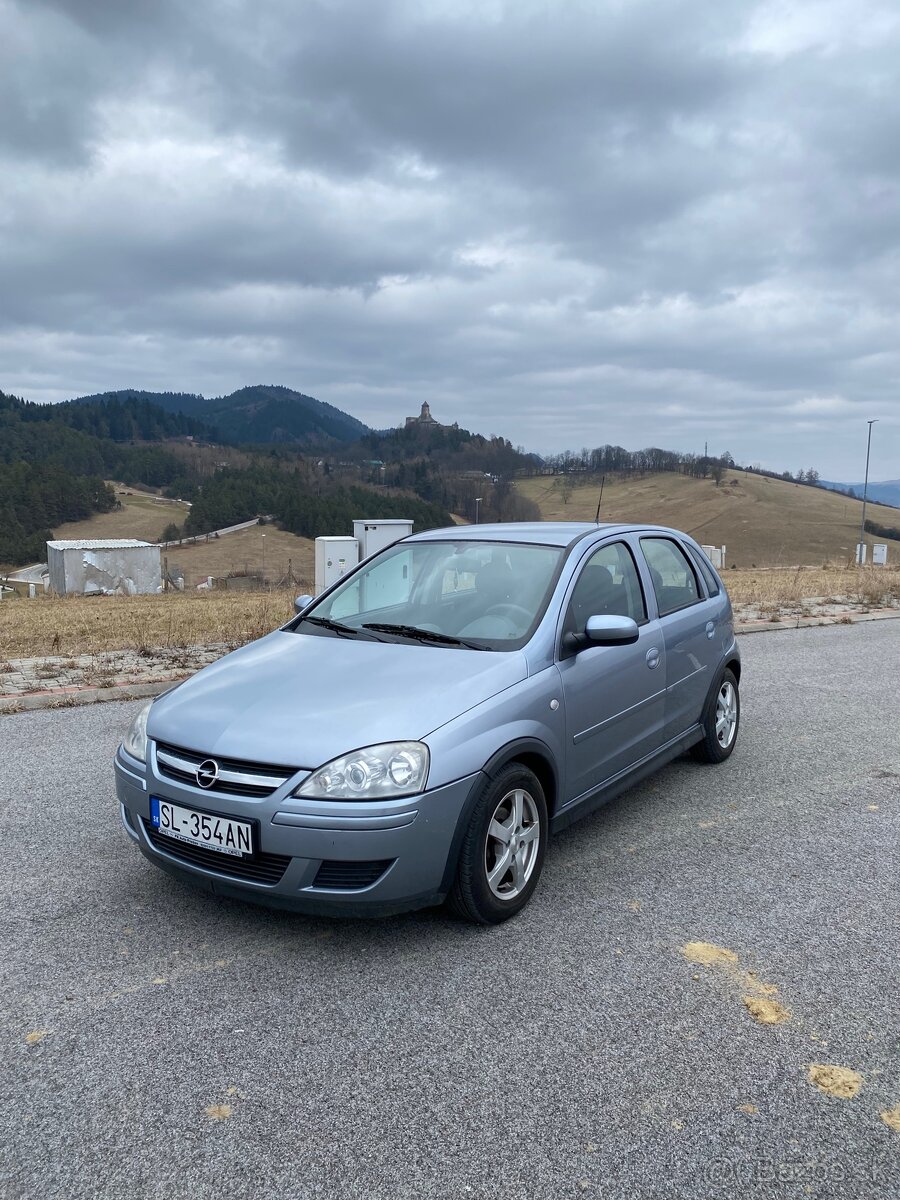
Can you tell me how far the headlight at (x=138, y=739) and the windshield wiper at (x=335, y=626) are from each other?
0.99 meters

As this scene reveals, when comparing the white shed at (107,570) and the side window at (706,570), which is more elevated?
the side window at (706,570)

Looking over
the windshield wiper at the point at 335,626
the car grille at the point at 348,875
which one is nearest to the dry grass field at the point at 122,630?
the windshield wiper at the point at 335,626

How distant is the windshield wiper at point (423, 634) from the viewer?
390 centimetres

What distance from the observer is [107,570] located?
4000 centimetres

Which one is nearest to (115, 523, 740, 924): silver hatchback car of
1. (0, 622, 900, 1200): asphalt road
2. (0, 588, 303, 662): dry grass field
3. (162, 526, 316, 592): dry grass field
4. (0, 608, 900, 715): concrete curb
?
(0, 622, 900, 1200): asphalt road

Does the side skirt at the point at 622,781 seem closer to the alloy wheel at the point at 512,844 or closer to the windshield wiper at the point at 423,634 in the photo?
the alloy wheel at the point at 512,844

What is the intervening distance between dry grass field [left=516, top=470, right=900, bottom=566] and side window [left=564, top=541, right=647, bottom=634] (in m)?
70.2

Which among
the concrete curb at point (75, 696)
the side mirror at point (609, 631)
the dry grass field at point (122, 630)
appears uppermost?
the side mirror at point (609, 631)

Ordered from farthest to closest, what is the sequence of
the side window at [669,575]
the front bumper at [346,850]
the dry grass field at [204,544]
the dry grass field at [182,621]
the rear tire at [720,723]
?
the dry grass field at [204,544], the dry grass field at [182,621], the rear tire at [720,723], the side window at [669,575], the front bumper at [346,850]

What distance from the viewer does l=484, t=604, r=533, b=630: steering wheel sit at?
3.97 meters

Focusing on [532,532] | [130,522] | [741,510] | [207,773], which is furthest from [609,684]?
[130,522]

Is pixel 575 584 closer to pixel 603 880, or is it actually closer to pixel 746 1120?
pixel 603 880

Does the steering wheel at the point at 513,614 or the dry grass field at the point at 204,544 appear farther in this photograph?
the dry grass field at the point at 204,544

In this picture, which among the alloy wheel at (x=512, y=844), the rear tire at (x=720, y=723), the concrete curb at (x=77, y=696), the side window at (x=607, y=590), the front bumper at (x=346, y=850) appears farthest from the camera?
the concrete curb at (x=77, y=696)
